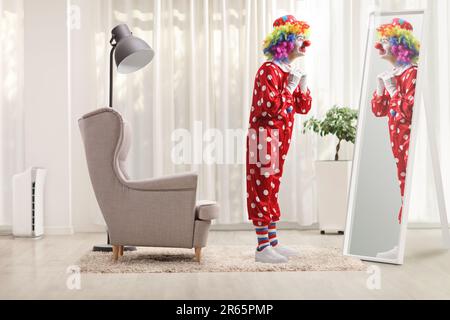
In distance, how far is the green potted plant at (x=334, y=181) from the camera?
5.48m

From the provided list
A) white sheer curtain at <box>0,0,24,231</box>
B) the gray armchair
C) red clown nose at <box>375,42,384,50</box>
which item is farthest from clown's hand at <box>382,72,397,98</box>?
white sheer curtain at <box>0,0,24,231</box>

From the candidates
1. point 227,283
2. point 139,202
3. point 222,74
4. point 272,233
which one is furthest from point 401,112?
point 222,74

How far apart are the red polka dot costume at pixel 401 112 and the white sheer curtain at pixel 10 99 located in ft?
10.8

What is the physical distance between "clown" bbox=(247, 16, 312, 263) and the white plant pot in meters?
1.67

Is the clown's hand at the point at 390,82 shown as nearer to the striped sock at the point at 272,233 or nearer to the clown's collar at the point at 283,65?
the clown's collar at the point at 283,65

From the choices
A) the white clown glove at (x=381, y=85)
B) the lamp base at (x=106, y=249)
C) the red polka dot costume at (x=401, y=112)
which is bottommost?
the lamp base at (x=106, y=249)

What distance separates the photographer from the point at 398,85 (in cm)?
397

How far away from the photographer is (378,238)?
153 inches

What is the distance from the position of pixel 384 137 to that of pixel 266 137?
0.74 metres

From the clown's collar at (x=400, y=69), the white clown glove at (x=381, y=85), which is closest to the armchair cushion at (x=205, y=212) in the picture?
the white clown glove at (x=381, y=85)

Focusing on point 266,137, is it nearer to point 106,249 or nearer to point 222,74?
point 106,249

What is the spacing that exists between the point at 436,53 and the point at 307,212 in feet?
6.04

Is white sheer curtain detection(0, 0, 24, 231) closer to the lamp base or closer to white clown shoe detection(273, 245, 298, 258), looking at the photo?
the lamp base
